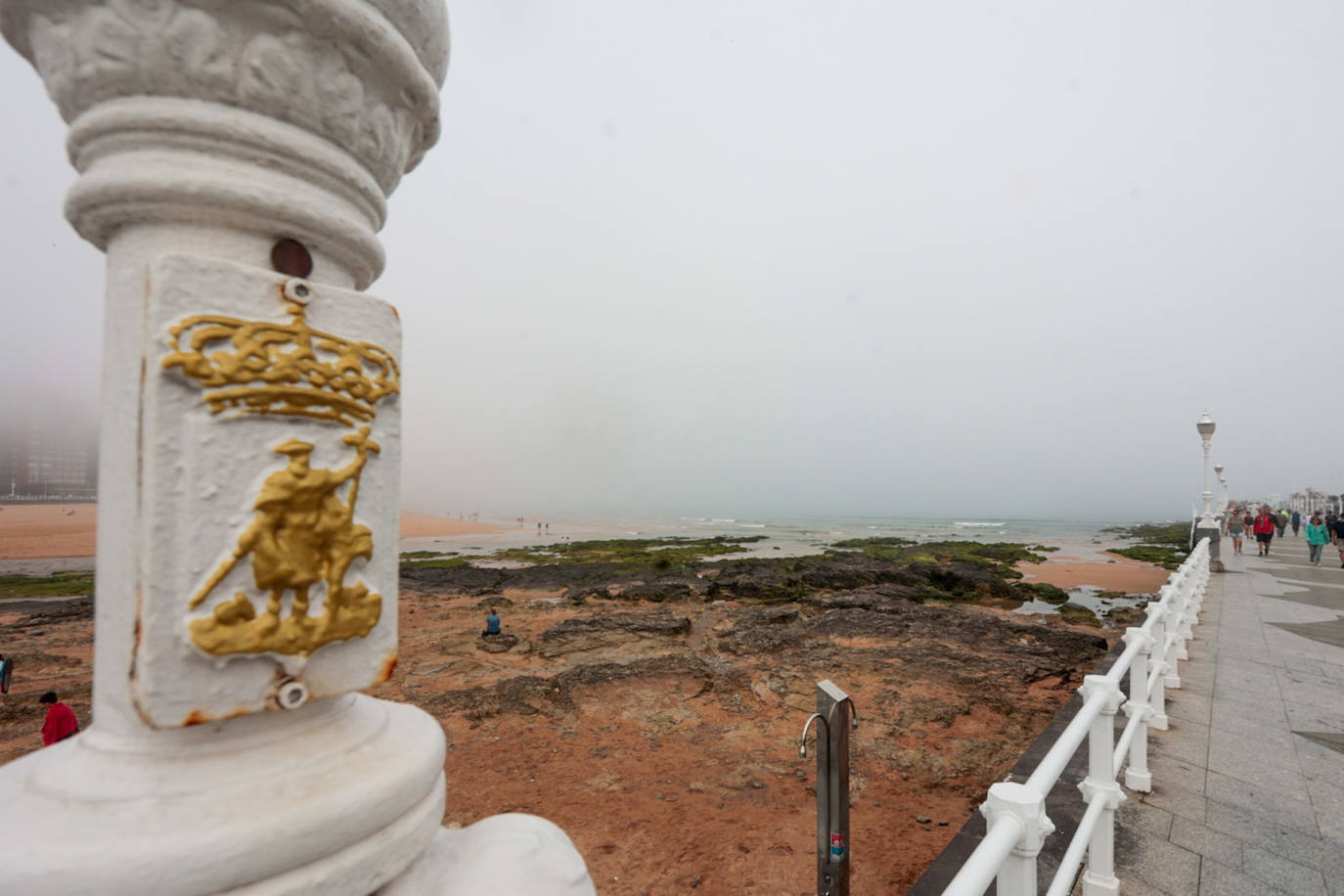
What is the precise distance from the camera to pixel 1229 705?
215 inches

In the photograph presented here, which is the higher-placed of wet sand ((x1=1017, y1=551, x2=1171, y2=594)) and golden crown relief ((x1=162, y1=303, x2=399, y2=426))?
golden crown relief ((x1=162, y1=303, x2=399, y2=426))

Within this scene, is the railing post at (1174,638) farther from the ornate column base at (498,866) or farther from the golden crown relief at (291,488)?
the golden crown relief at (291,488)

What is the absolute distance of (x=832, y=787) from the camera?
3.31 m

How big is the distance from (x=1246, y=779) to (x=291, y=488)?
5835mm

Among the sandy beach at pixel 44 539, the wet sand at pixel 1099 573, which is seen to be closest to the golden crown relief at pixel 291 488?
the wet sand at pixel 1099 573

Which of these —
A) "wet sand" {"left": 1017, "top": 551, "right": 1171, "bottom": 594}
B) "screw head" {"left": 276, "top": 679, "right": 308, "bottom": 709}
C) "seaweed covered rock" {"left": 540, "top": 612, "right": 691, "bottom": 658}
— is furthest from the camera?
"wet sand" {"left": 1017, "top": 551, "right": 1171, "bottom": 594}

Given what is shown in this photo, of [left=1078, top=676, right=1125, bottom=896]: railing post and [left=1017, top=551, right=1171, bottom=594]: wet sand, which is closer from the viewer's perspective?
[left=1078, top=676, right=1125, bottom=896]: railing post

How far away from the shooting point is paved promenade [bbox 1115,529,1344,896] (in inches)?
122

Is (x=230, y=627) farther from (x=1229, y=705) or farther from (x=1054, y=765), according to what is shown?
(x=1229, y=705)

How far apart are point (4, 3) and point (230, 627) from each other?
1245 millimetres

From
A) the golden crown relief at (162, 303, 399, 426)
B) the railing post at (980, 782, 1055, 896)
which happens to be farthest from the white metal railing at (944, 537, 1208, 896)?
the golden crown relief at (162, 303, 399, 426)

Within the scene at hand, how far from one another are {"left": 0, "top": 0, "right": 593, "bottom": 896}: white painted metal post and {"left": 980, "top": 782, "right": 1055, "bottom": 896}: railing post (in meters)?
1.22

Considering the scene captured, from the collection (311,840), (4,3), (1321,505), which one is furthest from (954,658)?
(1321,505)

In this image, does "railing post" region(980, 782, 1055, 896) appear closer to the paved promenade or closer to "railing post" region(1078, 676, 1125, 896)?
"railing post" region(1078, 676, 1125, 896)
